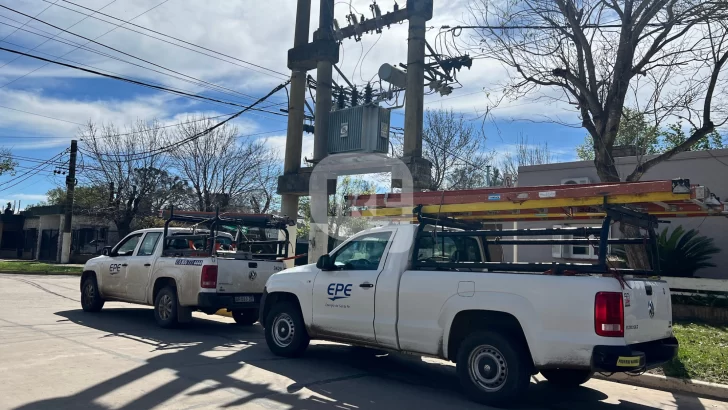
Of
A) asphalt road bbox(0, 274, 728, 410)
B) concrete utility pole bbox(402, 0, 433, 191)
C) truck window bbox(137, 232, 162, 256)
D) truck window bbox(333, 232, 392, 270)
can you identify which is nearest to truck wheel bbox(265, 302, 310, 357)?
asphalt road bbox(0, 274, 728, 410)

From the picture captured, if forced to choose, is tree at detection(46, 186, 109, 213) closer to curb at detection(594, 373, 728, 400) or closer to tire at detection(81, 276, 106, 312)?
tire at detection(81, 276, 106, 312)

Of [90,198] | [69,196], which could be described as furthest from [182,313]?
[69,196]

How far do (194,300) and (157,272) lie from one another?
1289mm

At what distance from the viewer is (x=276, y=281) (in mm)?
8500

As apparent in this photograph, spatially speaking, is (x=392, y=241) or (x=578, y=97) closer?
(x=392, y=241)

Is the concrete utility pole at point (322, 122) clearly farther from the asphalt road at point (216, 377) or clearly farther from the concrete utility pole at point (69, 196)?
the concrete utility pole at point (69, 196)

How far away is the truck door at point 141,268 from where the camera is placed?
36.0ft

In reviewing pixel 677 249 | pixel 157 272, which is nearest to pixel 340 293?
pixel 157 272

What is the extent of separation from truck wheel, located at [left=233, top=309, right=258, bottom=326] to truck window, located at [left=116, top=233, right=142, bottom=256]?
7.84 ft

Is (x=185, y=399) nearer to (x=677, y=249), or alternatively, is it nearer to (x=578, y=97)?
(x=578, y=97)

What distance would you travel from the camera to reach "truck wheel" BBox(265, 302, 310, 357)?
321 inches

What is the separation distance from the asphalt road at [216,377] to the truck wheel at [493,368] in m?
0.25

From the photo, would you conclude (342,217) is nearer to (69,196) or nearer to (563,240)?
(69,196)

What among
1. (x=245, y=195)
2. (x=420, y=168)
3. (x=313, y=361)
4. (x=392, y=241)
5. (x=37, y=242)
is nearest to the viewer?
(x=392, y=241)
